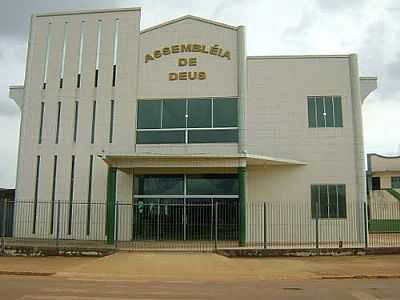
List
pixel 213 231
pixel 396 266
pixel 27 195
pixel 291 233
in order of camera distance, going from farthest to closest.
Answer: pixel 27 195 < pixel 291 233 < pixel 213 231 < pixel 396 266

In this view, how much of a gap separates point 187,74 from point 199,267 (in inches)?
529

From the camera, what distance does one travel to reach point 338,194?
26859 mm

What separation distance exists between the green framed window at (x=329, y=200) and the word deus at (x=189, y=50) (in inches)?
335

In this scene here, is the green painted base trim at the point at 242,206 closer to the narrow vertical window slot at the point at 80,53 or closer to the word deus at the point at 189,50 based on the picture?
the word deus at the point at 189,50

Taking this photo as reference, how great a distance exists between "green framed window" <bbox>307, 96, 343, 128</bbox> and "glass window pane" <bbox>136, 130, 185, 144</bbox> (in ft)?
22.7

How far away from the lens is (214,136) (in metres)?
26.8

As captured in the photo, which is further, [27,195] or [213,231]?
[27,195]

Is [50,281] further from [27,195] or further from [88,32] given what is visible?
[88,32]

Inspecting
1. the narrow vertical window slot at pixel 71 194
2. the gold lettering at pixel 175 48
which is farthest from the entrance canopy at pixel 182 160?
the gold lettering at pixel 175 48

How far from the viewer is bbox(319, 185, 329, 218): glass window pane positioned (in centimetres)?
2662

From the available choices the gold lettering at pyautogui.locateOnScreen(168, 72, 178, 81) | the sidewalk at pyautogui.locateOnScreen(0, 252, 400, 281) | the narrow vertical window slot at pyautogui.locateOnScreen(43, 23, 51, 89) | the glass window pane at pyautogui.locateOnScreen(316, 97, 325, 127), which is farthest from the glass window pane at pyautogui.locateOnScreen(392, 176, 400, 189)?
the narrow vertical window slot at pyautogui.locateOnScreen(43, 23, 51, 89)

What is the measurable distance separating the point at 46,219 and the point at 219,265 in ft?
43.7

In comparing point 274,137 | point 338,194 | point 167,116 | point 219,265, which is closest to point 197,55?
point 167,116

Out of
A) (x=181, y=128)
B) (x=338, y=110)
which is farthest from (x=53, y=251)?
(x=338, y=110)
